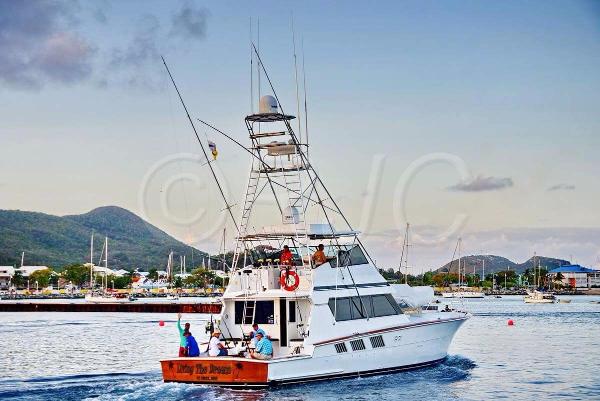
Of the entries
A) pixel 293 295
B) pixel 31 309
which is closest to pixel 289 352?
pixel 293 295

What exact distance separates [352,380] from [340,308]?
2.58m

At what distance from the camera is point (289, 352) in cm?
3022

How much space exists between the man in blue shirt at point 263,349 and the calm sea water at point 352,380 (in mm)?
1170

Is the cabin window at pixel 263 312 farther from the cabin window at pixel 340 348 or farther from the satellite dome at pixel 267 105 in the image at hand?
the satellite dome at pixel 267 105

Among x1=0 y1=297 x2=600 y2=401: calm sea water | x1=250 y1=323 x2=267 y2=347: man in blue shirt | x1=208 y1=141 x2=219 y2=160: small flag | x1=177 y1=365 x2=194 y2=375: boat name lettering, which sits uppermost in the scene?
x1=208 y1=141 x2=219 y2=160: small flag

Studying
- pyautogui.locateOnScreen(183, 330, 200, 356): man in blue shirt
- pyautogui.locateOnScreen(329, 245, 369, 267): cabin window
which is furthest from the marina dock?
pyautogui.locateOnScreen(183, 330, 200, 356): man in blue shirt

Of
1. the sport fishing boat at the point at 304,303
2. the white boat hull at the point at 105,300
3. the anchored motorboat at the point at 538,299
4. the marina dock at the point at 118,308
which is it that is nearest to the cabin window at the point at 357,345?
the sport fishing boat at the point at 304,303

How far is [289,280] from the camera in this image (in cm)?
3028

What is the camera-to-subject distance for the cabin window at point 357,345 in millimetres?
30248

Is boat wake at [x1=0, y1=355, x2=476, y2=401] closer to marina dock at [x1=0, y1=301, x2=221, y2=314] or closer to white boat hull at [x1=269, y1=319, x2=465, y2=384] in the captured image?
white boat hull at [x1=269, y1=319, x2=465, y2=384]

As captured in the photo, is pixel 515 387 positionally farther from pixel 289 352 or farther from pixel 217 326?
pixel 217 326

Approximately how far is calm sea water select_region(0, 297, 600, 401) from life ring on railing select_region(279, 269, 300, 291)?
3.59 m

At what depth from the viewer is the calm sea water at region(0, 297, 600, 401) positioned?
1118 inches

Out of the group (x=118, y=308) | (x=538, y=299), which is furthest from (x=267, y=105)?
(x=538, y=299)
